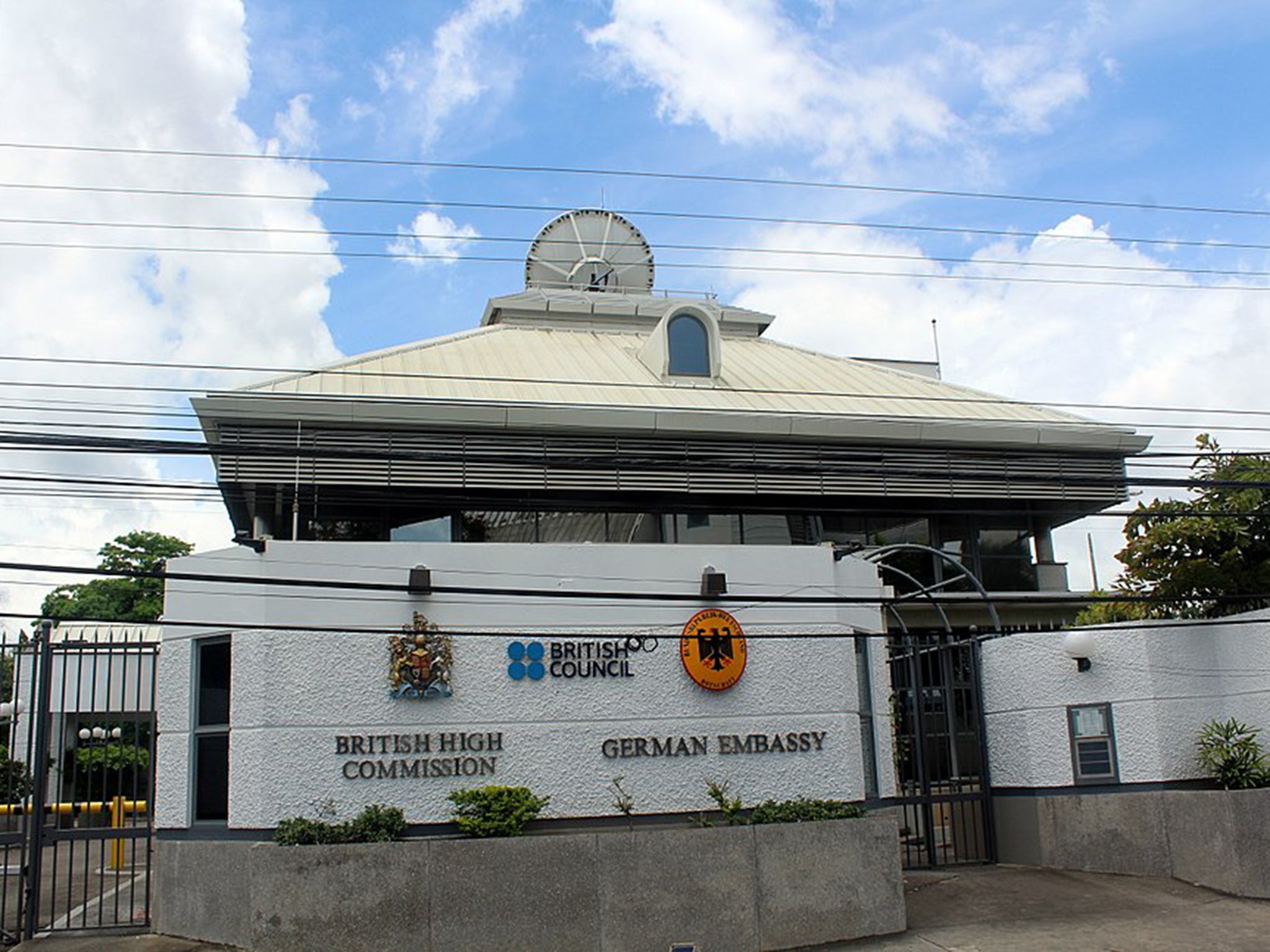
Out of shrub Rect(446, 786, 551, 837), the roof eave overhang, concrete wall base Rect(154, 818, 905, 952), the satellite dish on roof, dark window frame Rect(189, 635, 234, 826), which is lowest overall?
concrete wall base Rect(154, 818, 905, 952)

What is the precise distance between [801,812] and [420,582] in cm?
474

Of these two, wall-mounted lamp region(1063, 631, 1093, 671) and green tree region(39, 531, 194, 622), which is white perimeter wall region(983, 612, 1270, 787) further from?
green tree region(39, 531, 194, 622)

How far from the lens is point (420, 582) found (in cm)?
1357

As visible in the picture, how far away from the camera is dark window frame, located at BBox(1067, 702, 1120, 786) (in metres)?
15.2

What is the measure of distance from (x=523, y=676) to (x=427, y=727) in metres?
1.16

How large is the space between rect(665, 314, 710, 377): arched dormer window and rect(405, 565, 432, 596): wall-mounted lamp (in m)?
11.0

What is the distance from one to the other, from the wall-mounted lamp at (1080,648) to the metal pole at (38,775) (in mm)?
11809

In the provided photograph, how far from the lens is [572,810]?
534 inches

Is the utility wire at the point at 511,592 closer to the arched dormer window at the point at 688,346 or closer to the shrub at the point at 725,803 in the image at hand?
the shrub at the point at 725,803

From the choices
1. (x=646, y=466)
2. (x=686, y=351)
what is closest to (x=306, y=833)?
(x=646, y=466)

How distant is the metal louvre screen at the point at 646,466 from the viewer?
1930cm

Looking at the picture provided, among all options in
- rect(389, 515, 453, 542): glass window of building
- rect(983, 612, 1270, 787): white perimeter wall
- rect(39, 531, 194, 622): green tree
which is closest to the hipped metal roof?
rect(389, 515, 453, 542): glass window of building

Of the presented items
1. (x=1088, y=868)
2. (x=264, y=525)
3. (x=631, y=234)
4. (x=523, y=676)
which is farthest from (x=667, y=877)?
(x=631, y=234)

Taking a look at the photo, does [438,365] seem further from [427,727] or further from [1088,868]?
[1088,868]
